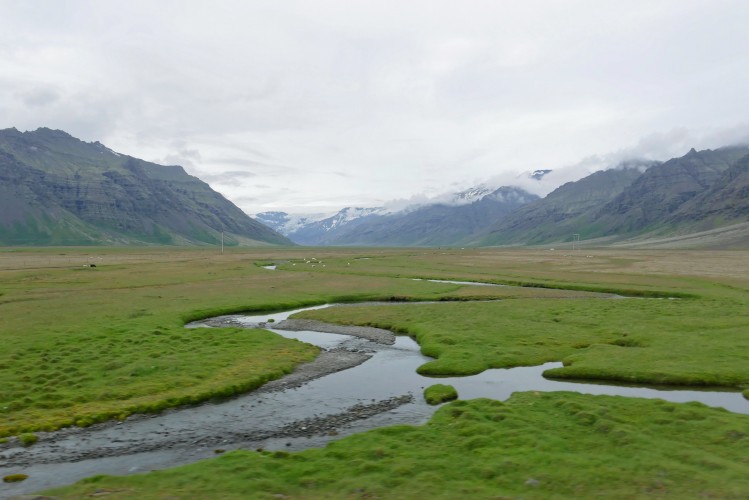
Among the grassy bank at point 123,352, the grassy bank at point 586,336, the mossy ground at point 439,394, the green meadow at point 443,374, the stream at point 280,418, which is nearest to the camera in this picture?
the green meadow at point 443,374

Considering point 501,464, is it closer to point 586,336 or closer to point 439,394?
point 439,394

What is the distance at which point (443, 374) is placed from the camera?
111 feet

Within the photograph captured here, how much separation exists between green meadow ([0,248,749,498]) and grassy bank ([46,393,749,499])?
3.1 inches

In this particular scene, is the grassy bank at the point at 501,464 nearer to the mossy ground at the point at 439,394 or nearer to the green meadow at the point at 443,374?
the green meadow at the point at 443,374

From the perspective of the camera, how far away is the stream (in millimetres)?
20469

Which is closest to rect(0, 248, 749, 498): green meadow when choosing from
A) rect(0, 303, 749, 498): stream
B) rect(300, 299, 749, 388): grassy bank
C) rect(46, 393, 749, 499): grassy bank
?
rect(46, 393, 749, 499): grassy bank

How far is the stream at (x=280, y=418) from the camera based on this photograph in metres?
20.5

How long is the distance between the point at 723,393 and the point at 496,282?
65646mm

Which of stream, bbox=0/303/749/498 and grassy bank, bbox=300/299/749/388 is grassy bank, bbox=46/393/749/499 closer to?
stream, bbox=0/303/749/498

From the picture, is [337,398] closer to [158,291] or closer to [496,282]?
[158,291]

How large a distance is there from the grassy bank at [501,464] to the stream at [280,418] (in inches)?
98.3

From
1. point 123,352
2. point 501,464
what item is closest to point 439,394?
point 501,464

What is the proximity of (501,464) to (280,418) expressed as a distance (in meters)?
12.2

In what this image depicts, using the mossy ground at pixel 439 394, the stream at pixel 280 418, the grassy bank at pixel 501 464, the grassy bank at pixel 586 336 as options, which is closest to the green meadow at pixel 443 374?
the grassy bank at pixel 501 464
